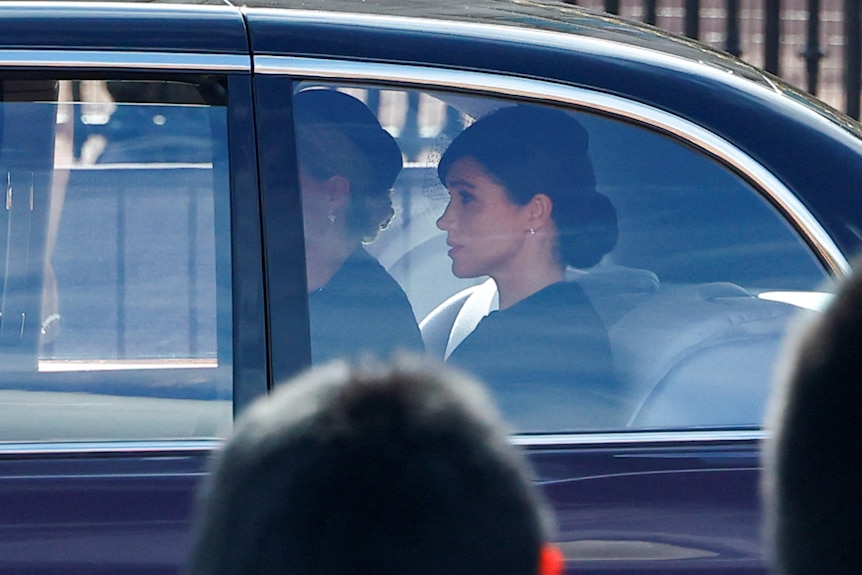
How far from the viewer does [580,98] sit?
1.86 meters

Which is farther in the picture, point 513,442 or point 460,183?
point 460,183

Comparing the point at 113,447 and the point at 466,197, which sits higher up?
the point at 466,197

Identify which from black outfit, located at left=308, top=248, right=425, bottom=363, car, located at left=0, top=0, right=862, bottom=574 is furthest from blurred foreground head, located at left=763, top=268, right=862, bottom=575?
black outfit, located at left=308, top=248, right=425, bottom=363

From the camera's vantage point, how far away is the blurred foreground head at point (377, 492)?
792 mm

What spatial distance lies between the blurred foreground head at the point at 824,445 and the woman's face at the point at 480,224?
96cm

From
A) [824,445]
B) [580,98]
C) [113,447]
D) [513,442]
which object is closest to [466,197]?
[580,98]

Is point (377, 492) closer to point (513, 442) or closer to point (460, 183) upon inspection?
point (513, 442)

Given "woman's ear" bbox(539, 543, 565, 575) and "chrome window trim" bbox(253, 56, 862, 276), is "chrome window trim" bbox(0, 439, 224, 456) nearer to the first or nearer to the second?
"chrome window trim" bbox(253, 56, 862, 276)

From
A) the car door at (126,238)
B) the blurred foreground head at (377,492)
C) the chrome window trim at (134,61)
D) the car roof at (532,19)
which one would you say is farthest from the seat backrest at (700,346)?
the blurred foreground head at (377,492)

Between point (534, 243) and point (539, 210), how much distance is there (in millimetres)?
51

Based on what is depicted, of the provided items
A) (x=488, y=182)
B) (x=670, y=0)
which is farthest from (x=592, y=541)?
(x=670, y=0)

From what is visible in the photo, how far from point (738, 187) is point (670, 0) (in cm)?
443

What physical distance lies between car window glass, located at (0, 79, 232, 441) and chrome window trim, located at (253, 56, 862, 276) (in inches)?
6.4

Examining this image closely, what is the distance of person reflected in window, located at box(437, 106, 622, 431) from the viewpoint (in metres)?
1.84
